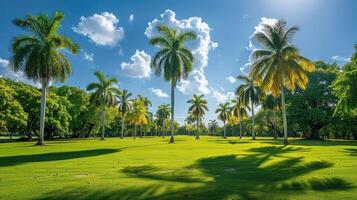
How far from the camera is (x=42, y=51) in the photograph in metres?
36.3

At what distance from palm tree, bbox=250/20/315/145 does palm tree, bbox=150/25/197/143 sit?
36.9 ft

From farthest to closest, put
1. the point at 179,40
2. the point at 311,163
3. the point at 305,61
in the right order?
1. the point at 179,40
2. the point at 305,61
3. the point at 311,163

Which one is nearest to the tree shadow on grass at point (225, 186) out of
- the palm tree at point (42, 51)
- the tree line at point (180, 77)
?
the tree line at point (180, 77)

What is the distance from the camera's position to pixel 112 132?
131750mm

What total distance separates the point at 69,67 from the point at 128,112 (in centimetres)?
4749

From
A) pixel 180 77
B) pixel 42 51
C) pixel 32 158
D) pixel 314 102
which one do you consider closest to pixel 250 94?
pixel 314 102

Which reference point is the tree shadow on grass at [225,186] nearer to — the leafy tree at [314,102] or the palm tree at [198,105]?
the leafy tree at [314,102]

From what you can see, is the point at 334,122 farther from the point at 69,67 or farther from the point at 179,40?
the point at 69,67

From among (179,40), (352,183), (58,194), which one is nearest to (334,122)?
(179,40)

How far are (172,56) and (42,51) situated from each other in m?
18.2

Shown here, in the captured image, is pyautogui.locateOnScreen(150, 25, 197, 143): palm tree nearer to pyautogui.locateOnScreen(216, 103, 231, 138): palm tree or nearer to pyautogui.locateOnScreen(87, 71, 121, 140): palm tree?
pyautogui.locateOnScreen(87, 71, 121, 140): palm tree

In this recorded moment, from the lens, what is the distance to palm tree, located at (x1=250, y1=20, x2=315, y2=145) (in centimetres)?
3609

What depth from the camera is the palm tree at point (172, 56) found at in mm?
44906

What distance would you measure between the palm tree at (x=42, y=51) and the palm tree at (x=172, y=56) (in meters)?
13.1
